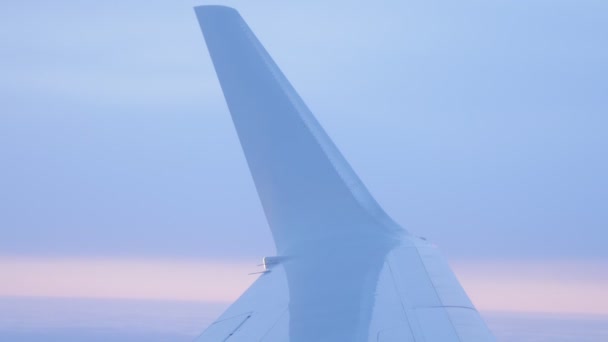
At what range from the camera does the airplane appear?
487cm

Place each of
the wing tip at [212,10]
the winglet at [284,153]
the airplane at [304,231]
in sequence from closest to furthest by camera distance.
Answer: the airplane at [304,231]
the winglet at [284,153]
the wing tip at [212,10]

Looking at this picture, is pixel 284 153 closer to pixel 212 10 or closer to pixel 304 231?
pixel 304 231

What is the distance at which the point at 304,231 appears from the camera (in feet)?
19.8

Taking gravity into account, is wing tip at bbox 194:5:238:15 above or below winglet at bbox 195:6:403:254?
above

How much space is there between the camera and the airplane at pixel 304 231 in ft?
16.0

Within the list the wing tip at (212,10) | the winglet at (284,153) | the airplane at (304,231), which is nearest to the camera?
the airplane at (304,231)

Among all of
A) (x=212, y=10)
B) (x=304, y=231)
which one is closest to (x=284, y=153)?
(x=304, y=231)

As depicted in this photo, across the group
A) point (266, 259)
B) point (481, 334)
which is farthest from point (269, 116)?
point (481, 334)

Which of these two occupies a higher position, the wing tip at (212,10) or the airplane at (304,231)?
the wing tip at (212,10)

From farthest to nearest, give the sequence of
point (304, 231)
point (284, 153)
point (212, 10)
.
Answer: point (212, 10) → point (284, 153) → point (304, 231)

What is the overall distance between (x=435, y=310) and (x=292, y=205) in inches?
69.1

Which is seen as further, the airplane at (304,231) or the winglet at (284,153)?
the winglet at (284,153)

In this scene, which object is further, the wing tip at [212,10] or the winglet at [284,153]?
the wing tip at [212,10]

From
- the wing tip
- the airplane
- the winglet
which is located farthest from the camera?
the wing tip
